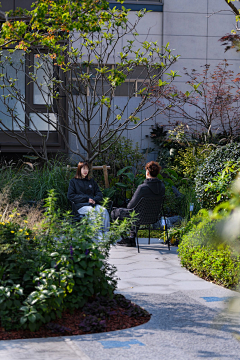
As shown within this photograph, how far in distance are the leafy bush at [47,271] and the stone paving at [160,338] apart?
0.26 m

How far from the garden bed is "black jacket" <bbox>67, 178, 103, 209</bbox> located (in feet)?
13.0

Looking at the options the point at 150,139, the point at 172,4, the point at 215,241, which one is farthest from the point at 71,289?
the point at 172,4

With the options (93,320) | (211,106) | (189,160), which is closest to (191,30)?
(211,106)

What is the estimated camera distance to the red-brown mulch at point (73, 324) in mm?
3416

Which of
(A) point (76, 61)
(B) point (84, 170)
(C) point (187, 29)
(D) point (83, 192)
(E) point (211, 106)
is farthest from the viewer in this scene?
(C) point (187, 29)

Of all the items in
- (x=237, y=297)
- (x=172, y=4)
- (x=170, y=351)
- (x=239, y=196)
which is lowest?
(x=170, y=351)

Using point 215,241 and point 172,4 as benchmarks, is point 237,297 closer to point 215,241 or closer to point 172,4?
point 215,241

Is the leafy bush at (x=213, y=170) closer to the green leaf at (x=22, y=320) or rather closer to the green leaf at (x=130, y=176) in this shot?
the green leaf at (x=130, y=176)

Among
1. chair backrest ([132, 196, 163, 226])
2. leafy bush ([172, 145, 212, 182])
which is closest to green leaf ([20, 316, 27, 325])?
chair backrest ([132, 196, 163, 226])

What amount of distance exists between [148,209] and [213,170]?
1.36 m

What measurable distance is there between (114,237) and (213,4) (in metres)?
12.0

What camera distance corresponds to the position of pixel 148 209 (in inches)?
297

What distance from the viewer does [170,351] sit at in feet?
10.4

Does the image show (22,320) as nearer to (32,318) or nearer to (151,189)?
(32,318)
